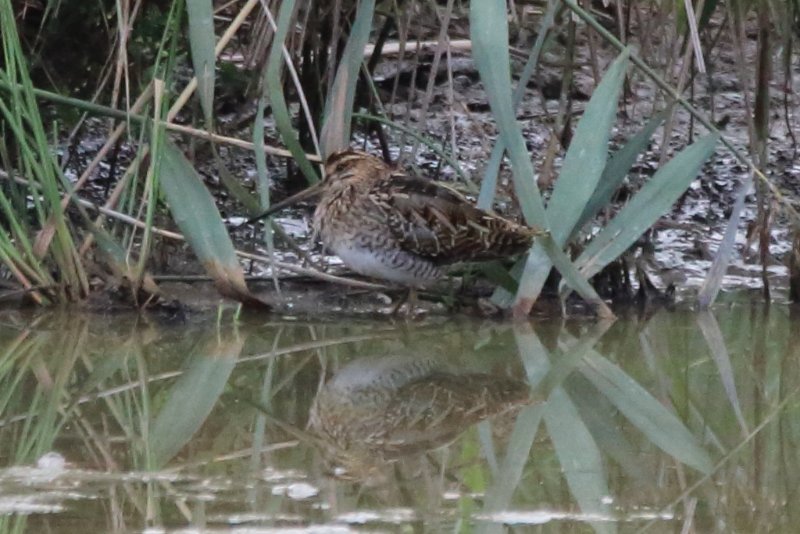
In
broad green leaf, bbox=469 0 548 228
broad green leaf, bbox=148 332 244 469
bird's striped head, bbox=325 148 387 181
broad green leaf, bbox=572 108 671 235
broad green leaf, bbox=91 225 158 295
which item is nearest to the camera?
broad green leaf, bbox=148 332 244 469

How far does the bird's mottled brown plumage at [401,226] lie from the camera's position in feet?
18.0

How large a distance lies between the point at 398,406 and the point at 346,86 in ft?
5.43

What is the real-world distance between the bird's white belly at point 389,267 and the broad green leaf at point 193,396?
0.71m

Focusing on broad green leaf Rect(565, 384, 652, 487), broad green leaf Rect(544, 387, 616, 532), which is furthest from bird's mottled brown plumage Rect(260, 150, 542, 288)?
broad green leaf Rect(544, 387, 616, 532)

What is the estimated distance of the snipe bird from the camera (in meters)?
5.49

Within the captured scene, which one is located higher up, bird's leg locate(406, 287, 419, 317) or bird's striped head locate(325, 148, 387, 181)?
bird's striped head locate(325, 148, 387, 181)

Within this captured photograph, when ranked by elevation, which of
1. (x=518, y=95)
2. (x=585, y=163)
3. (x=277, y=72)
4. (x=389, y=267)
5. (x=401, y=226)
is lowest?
(x=389, y=267)

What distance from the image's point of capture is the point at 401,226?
5.64m

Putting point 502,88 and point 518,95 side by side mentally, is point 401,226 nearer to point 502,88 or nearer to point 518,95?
point 518,95

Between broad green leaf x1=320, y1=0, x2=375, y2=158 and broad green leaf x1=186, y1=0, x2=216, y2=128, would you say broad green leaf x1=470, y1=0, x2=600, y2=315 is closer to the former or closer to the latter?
broad green leaf x1=320, y1=0, x2=375, y2=158

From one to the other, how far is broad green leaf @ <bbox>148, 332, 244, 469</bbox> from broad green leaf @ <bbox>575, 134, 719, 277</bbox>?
3.95 ft

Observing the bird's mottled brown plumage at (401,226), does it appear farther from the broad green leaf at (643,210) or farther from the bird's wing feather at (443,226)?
the broad green leaf at (643,210)

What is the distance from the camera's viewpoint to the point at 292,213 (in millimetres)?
6988

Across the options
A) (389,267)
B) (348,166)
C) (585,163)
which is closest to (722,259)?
(585,163)
